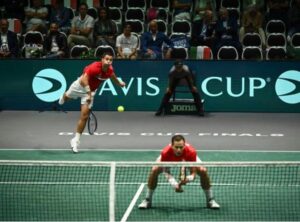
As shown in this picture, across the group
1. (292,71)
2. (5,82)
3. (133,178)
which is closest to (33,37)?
(5,82)

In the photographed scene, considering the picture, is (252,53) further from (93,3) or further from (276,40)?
(93,3)

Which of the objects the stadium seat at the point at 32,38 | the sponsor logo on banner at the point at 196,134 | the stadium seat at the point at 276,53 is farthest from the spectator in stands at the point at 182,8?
the sponsor logo on banner at the point at 196,134

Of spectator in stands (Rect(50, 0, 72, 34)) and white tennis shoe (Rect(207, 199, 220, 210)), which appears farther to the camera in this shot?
spectator in stands (Rect(50, 0, 72, 34))

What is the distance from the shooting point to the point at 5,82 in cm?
2053

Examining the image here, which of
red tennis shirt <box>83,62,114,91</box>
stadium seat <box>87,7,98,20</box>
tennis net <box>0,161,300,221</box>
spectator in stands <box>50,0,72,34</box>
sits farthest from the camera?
stadium seat <box>87,7,98,20</box>

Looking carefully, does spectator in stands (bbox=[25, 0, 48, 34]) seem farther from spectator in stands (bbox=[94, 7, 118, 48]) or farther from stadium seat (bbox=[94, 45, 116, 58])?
stadium seat (bbox=[94, 45, 116, 58])

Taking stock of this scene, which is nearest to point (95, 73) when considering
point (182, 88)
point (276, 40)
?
point (182, 88)

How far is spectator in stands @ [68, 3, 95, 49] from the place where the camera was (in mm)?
22052

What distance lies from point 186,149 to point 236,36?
10.8 m

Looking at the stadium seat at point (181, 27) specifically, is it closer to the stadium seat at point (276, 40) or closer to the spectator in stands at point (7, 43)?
the stadium seat at point (276, 40)

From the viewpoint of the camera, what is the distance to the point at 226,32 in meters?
21.7

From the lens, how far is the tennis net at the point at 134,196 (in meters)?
11.3

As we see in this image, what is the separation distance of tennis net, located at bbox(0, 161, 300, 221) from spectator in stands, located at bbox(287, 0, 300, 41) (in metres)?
8.31

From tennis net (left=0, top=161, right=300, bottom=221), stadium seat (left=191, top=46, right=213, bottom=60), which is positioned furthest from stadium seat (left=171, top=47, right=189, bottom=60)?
tennis net (left=0, top=161, right=300, bottom=221)
